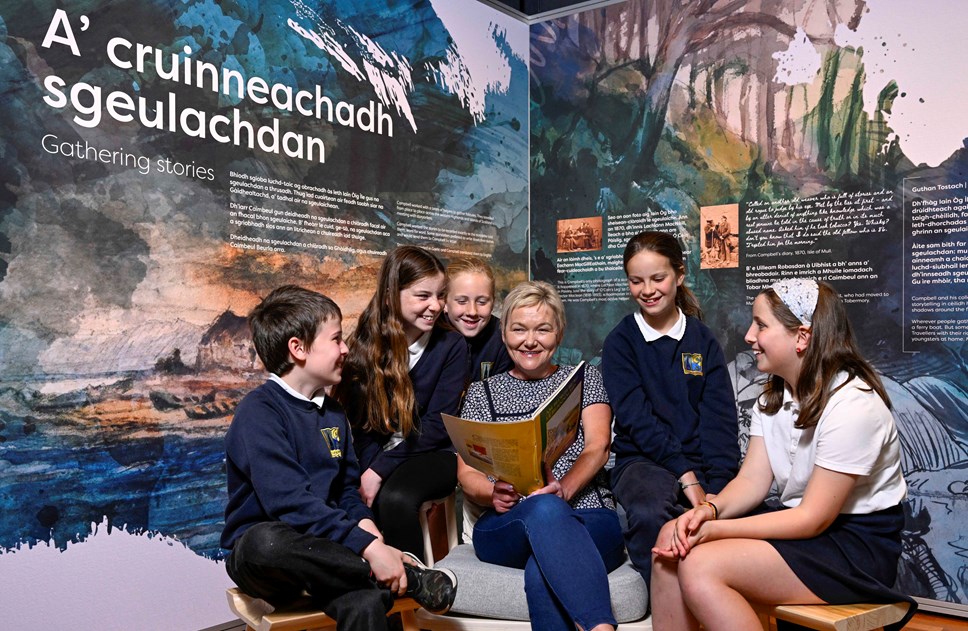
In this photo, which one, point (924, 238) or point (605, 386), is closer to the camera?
point (605, 386)

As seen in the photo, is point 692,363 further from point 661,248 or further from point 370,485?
point 370,485

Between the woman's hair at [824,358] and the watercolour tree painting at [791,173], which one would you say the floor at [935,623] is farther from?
the woman's hair at [824,358]

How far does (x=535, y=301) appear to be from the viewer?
9.16 feet

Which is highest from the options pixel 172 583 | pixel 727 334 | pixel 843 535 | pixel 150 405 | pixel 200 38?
pixel 200 38

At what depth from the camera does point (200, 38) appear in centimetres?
339

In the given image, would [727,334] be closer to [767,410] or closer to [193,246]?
[767,410]

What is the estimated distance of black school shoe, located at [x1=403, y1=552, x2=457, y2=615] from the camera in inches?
84.9

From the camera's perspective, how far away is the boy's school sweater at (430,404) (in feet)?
10.2

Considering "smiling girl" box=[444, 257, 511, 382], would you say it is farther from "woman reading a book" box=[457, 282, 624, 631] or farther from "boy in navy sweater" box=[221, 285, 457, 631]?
"boy in navy sweater" box=[221, 285, 457, 631]

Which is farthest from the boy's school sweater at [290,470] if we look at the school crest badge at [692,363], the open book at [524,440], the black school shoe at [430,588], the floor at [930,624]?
the floor at [930,624]

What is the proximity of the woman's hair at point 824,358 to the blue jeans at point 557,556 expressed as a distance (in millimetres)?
643

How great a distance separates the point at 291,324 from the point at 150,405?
3.49ft

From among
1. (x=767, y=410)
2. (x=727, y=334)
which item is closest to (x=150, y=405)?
(x=767, y=410)

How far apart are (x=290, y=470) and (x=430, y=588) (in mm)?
453
